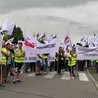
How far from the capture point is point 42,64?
65.6ft

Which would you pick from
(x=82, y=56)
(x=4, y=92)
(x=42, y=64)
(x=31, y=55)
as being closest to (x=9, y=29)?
(x=31, y=55)

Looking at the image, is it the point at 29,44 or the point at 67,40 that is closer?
the point at 29,44

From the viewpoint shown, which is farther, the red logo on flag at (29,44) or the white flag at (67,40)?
the white flag at (67,40)

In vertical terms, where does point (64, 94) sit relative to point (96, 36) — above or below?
below

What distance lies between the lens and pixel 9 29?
1667cm

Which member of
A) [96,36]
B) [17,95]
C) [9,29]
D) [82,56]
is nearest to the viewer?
[17,95]

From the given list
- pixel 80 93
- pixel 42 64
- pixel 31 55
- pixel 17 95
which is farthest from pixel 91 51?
pixel 17 95

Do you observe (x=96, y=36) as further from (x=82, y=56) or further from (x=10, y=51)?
(x=10, y=51)

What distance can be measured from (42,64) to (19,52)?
548 centimetres

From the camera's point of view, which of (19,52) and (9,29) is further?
(9,29)

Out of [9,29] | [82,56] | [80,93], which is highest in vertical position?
[9,29]

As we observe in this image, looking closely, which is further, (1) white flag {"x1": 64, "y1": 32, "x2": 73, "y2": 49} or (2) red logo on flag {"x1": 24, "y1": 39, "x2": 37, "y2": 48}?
(1) white flag {"x1": 64, "y1": 32, "x2": 73, "y2": 49}

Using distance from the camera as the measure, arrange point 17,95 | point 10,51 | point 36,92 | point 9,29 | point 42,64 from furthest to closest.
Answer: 1. point 42,64
2. point 9,29
3. point 10,51
4. point 36,92
5. point 17,95

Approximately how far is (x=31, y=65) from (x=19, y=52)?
8489mm
